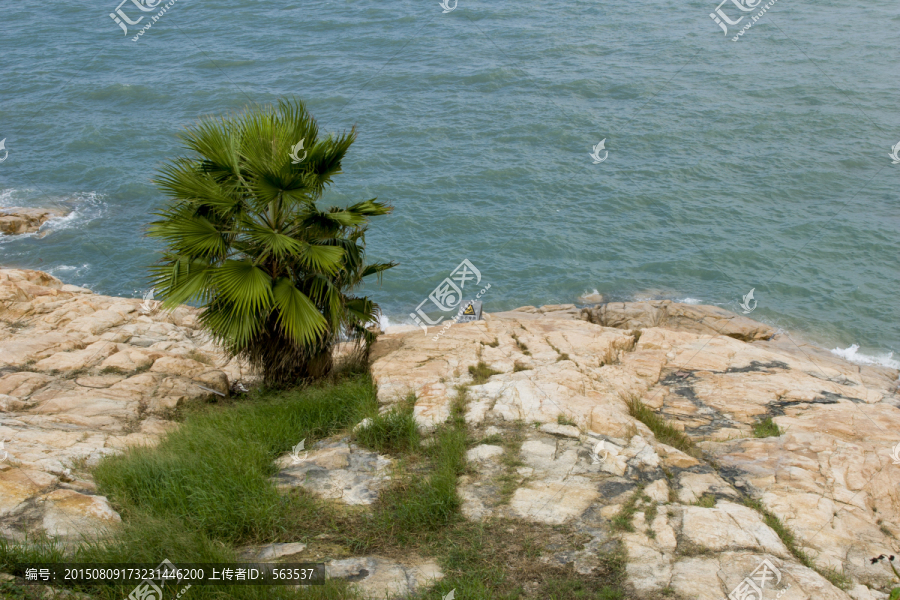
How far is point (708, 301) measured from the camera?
18734 millimetres

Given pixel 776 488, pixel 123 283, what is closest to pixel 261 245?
pixel 776 488

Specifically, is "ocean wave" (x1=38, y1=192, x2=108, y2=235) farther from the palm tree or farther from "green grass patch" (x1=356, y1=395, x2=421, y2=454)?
"green grass patch" (x1=356, y1=395, x2=421, y2=454)

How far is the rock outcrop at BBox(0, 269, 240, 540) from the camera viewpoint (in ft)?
20.7

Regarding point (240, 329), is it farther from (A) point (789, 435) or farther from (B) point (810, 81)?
(B) point (810, 81)

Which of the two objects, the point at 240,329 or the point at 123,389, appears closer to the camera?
the point at 240,329

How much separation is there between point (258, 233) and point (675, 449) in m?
5.81

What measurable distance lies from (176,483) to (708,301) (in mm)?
15715

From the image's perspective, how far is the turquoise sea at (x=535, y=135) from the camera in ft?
65.0

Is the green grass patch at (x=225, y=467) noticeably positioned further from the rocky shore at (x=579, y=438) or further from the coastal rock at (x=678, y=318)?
the coastal rock at (x=678, y=318)

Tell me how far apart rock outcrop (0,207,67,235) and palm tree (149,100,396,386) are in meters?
14.8

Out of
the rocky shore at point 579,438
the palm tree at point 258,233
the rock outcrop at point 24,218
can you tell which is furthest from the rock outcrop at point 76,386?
the rock outcrop at point 24,218

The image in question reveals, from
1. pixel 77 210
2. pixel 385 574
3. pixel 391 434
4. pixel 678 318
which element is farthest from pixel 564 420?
pixel 77 210

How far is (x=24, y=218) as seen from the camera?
21.0 meters

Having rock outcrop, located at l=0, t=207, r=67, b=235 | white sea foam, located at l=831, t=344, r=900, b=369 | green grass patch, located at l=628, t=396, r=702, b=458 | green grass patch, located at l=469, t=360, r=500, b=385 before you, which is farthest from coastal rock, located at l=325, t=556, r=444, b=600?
rock outcrop, located at l=0, t=207, r=67, b=235
